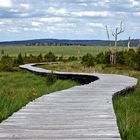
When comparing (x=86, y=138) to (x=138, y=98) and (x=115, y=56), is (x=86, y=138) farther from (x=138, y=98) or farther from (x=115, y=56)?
(x=115, y=56)

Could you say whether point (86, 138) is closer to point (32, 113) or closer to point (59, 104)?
point (32, 113)

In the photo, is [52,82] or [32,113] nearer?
[32,113]

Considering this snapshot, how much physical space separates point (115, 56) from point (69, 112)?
133 feet

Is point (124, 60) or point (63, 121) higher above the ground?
point (63, 121)

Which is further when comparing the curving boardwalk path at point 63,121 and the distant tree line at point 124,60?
the distant tree line at point 124,60

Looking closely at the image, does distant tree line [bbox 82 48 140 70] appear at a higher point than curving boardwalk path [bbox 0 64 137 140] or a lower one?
lower

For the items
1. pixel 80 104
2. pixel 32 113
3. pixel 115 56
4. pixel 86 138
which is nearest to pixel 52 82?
pixel 80 104

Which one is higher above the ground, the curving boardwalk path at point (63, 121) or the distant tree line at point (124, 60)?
the curving boardwalk path at point (63, 121)

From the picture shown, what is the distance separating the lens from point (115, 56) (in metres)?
49.5

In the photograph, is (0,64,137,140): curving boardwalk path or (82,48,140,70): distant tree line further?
(82,48,140,70): distant tree line

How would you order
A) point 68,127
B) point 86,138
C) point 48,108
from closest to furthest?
1. point 86,138
2. point 68,127
3. point 48,108

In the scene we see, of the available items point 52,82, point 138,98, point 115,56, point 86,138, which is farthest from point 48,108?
point 115,56

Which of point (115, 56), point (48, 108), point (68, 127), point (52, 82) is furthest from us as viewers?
point (115, 56)

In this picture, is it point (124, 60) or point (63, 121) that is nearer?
point (63, 121)
